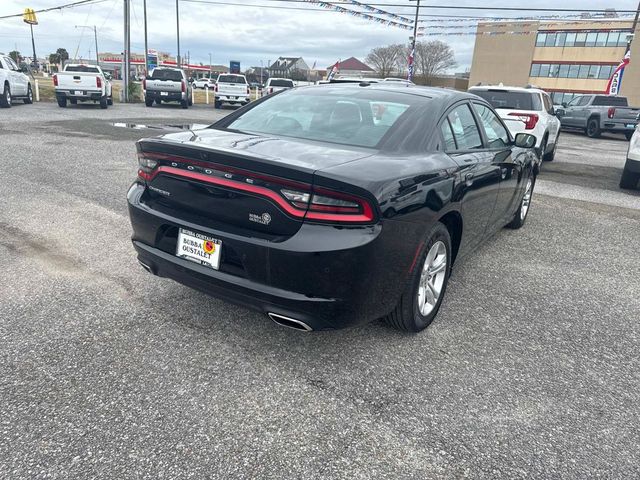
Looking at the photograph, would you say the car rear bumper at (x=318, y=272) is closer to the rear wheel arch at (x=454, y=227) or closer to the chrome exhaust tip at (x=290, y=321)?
the chrome exhaust tip at (x=290, y=321)

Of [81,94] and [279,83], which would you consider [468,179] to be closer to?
[81,94]

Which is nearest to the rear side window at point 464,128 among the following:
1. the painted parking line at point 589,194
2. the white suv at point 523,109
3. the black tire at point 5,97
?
the painted parking line at point 589,194

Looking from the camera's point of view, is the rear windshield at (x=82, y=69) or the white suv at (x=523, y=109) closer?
the white suv at (x=523, y=109)

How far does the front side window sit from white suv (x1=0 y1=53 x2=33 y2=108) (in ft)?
60.4

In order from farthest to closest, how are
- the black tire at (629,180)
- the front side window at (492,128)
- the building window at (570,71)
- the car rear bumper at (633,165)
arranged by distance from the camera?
the building window at (570,71)
the black tire at (629,180)
the car rear bumper at (633,165)
the front side window at (492,128)

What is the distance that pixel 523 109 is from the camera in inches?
384

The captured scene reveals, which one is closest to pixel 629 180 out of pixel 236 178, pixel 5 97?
pixel 236 178

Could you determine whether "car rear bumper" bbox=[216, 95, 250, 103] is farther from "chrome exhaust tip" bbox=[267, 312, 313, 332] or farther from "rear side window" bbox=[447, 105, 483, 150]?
"chrome exhaust tip" bbox=[267, 312, 313, 332]

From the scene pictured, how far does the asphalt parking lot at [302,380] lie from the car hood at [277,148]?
1.13 meters

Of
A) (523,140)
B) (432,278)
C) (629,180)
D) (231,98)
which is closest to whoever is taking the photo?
(432,278)

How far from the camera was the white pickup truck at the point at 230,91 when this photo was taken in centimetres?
2464

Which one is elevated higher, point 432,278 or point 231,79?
point 231,79

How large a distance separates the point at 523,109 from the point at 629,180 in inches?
92.7

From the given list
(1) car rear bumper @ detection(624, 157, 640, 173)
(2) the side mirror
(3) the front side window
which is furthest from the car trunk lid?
(1) car rear bumper @ detection(624, 157, 640, 173)
